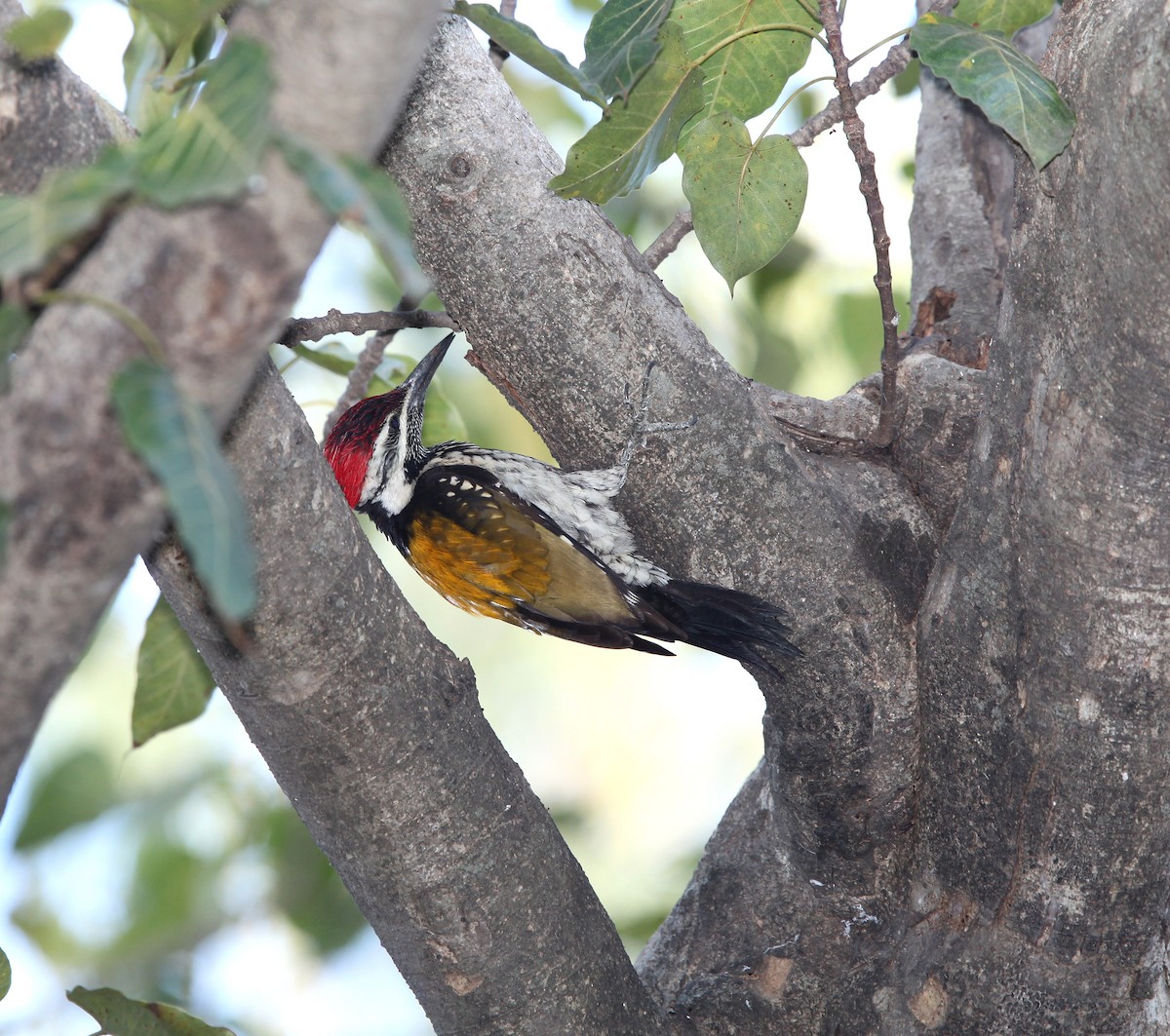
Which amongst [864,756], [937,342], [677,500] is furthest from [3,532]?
[937,342]

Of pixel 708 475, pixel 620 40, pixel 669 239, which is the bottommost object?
pixel 708 475

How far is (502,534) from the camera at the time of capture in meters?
3.63

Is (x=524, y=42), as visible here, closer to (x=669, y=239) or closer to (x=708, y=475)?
(x=708, y=475)

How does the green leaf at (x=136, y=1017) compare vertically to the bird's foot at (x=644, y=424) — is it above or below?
below

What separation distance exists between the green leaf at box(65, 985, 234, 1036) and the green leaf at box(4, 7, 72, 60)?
1598mm

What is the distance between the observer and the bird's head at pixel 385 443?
3.80 m

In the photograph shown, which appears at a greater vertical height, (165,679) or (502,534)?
(502,534)

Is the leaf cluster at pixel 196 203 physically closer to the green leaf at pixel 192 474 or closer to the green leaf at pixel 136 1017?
the green leaf at pixel 192 474

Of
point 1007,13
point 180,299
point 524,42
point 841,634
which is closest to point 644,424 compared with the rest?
point 841,634

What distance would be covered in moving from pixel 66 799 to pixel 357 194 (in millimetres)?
2936

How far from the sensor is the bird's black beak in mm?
3855

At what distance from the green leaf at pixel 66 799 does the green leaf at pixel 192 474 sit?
2.66 metres

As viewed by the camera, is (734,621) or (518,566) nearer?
(734,621)

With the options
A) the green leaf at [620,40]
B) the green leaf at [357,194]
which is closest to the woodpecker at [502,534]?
the green leaf at [620,40]
